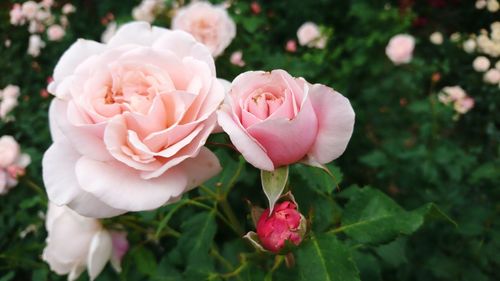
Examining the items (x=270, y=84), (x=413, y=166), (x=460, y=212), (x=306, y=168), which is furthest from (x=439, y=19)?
(x=270, y=84)

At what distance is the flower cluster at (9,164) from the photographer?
130 cm

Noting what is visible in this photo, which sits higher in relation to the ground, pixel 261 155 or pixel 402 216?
pixel 261 155

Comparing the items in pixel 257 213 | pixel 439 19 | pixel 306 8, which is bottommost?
pixel 439 19

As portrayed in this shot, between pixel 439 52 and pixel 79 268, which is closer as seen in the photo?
pixel 79 268

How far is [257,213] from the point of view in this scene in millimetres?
707

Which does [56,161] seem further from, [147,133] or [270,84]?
[270,84]

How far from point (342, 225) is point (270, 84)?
0.33 m

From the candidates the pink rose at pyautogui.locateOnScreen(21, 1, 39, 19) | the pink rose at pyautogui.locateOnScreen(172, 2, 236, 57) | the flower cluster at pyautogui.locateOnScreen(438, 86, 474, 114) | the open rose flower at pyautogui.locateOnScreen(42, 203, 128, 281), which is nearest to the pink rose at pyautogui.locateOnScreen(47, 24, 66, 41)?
the pink rose at pyautogui.locateOnScreen(21, 1, 39, 19)

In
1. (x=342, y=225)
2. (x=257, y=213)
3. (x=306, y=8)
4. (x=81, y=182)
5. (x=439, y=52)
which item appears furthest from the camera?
(x=439, y=52)

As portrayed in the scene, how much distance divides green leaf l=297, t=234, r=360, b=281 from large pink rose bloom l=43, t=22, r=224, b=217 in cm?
19

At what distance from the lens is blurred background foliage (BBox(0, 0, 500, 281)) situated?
2.70 ft

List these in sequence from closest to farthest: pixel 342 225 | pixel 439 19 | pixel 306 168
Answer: pixel 342 225 < pixel 306 168 < pixel 439 19

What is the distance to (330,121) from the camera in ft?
1.97

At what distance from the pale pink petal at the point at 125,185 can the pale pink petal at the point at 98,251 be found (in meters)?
0.41
